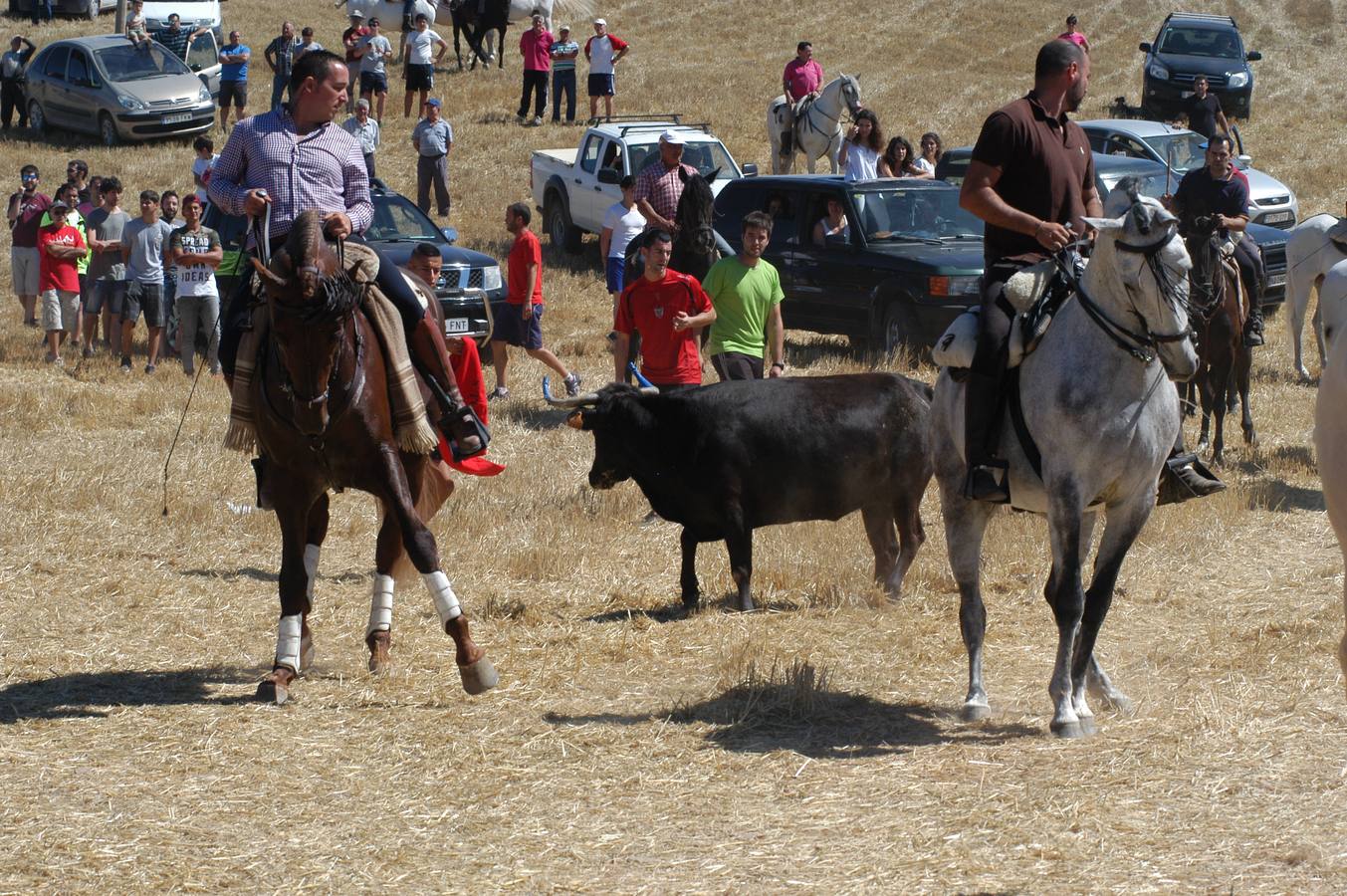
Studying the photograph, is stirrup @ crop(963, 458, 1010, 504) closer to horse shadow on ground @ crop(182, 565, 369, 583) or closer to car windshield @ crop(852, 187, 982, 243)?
horse shadow on ground @ crop(182, 565, 369, 583)

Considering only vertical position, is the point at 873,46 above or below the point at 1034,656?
above

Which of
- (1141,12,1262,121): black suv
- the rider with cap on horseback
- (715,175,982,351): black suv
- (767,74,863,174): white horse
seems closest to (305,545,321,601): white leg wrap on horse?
(715,175,982,351): black suv

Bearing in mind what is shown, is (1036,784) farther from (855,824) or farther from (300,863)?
(300,863)

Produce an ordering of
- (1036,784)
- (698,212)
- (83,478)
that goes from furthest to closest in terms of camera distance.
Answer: (698,212), (83,478), (1036,784)

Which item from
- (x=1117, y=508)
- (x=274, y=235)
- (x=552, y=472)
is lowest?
(x=552, y=472)

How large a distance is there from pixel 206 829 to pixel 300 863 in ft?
1.72

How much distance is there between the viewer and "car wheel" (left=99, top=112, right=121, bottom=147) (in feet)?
105

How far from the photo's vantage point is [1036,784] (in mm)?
6219

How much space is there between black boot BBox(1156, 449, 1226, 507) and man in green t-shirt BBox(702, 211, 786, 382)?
17.0 ft

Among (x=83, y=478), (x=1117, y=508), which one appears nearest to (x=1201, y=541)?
(x=1117, y=508)

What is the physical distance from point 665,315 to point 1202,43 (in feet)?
86.1

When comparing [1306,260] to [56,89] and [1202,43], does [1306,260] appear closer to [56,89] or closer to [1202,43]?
[1202,43]

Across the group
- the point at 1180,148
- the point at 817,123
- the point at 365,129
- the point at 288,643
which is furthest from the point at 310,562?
the point at 1180,148

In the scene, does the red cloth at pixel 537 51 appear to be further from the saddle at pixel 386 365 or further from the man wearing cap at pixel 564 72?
the saddle at pixel 386 365
